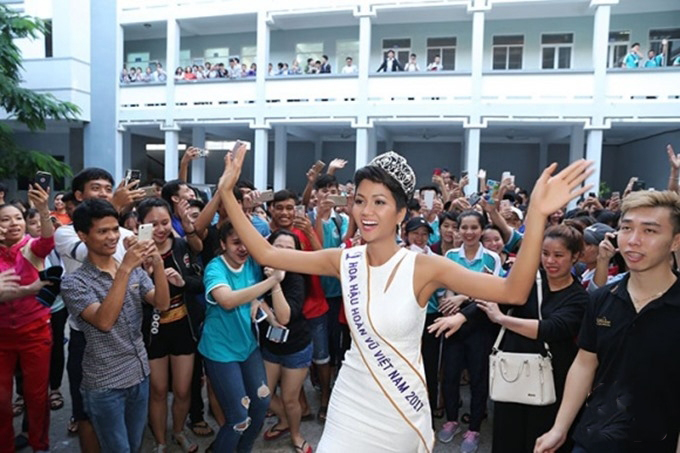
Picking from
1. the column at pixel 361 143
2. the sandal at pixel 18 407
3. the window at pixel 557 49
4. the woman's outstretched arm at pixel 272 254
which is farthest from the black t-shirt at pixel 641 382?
the window at pixel 557 49

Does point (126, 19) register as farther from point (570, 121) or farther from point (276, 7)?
point (570, 121)

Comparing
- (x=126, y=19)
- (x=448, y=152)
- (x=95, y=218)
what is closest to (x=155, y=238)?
(x=95, y=218)

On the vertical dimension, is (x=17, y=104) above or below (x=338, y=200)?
above

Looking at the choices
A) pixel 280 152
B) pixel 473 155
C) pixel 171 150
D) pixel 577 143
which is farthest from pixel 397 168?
pixel 171 150

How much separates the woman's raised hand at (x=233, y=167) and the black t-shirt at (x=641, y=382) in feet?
6.13

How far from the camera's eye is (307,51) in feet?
63.4

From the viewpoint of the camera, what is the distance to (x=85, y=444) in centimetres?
322

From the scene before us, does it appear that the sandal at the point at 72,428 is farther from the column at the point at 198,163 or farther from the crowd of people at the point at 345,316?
the column at the point at 198,163

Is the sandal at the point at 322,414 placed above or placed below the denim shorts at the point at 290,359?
below

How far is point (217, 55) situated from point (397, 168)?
19.9m

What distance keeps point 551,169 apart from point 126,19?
19.8 meters

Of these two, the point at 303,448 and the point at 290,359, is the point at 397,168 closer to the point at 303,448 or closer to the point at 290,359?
the point at 290,359

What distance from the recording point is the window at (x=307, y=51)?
753 inches

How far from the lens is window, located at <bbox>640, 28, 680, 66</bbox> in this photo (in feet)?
52.3
